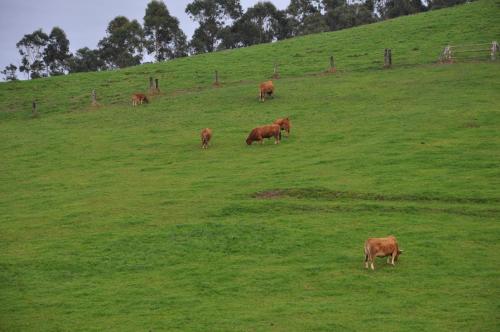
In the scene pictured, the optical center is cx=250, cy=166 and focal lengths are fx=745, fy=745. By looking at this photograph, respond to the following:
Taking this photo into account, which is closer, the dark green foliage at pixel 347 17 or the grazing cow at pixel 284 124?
the grazing cow at pixel 284 124

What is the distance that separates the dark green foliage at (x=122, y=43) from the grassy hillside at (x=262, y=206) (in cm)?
4973

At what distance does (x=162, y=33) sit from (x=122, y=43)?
6.17m

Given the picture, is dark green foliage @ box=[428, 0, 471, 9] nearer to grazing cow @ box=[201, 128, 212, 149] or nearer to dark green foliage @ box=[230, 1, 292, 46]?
dark green foliage @ box=[230, 1, 292, 46]

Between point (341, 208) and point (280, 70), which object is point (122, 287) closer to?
point (341, 208)

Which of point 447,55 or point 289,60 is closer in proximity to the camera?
point 447,55

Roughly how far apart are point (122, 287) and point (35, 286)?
2820mm

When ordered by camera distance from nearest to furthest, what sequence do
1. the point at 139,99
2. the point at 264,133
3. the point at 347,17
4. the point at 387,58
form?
the point at 264,133, the point at 139,99, the point at 387,58, the point at 347,17

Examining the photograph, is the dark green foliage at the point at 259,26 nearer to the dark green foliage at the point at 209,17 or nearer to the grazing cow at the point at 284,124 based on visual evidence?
the dark green foliage at the point at 209,17

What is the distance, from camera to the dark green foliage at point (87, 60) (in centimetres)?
10512

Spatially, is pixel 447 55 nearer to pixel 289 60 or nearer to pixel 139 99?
pixel 289 60

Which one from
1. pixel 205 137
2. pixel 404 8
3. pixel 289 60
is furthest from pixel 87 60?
pixel 205 137

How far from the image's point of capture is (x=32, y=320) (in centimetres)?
2031

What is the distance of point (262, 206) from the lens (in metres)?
28.7

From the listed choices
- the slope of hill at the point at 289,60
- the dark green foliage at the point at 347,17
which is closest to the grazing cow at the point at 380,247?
the slope of hill at the point at 289,60
